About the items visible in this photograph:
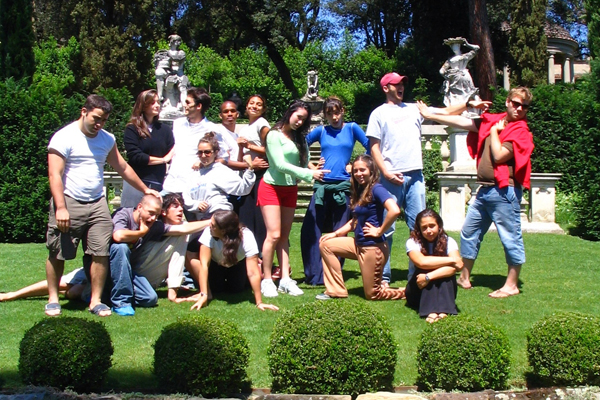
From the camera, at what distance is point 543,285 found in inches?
251

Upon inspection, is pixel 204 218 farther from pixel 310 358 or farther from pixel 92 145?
pixel 310 358

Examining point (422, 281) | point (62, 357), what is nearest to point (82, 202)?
point (62, 357)

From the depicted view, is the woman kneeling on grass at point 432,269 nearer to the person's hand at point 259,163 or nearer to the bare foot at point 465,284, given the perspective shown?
the bare foot at point 465,284

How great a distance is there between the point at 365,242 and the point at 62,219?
249 centimetres

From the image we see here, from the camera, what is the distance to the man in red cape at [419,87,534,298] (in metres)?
5.91

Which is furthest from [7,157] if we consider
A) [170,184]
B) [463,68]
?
[463,68]

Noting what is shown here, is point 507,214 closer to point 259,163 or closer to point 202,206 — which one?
point 259,163

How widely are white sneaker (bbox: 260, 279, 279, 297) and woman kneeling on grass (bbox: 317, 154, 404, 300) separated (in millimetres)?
434

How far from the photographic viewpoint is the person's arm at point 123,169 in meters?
5.68

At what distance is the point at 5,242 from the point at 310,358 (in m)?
7.46

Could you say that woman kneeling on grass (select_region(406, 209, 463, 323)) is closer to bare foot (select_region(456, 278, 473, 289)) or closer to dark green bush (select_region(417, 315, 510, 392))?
bare foot (select_region(456, 278, 473, 289))

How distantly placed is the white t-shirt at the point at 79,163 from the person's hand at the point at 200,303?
3.87 feet

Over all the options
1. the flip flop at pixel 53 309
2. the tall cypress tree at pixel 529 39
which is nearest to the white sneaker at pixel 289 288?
the flip flop at pixel 53 309

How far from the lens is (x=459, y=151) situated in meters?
13.0
